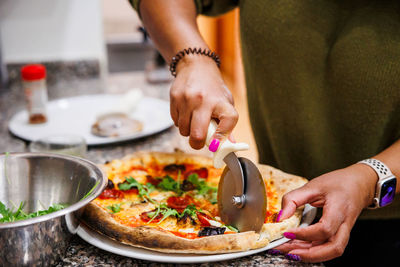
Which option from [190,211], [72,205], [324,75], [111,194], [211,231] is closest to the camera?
[72,205]

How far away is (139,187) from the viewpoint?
1.15 m

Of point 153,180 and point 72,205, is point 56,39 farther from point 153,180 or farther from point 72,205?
point 72,205

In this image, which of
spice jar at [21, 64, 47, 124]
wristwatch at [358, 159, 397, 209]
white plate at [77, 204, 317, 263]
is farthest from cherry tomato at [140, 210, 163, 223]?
spice jar at [21, 64, 47, 124]

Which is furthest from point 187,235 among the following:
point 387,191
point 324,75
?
point 324,75

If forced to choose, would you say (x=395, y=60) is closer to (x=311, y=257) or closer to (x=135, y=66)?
(x=311, y=257)

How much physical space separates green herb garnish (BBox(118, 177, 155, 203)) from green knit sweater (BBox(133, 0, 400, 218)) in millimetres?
489

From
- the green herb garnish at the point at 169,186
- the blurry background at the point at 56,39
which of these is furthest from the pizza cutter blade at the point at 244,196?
the blurry background at the point at 56,39

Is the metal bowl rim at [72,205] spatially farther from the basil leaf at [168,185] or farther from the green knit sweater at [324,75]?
the green knit sweater at [324,75]

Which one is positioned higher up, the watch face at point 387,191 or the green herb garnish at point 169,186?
the watch face at point 387,191

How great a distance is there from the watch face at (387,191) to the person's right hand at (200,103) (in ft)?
1.21

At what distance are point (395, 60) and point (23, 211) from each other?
3.26ft

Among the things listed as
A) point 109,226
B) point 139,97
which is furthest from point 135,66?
point 109,226

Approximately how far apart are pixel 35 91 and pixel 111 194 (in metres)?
0.76

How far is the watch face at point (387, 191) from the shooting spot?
96 centimetres
